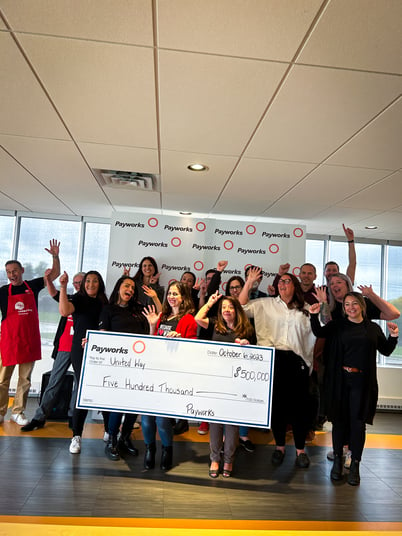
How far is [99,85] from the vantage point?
2322 millimetres

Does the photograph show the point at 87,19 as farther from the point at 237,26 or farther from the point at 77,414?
the point at 77,414

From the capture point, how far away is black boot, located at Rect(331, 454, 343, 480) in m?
3.28

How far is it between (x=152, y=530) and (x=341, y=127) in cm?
298

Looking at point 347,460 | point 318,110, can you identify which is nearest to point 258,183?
point 318,110

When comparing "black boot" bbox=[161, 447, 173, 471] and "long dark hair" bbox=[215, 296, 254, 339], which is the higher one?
"long dark hair" bbox=[215, 296, 254, 339]

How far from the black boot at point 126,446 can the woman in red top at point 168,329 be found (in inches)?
12.5

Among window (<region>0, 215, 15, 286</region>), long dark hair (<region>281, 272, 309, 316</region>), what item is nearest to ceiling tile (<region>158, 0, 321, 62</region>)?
long dark hair (<region>281, 272, 309, 316</region>)

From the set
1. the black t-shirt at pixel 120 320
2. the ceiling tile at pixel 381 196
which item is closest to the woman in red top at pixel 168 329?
the black t-shirt at pixel 120 320

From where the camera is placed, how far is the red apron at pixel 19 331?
4.21m

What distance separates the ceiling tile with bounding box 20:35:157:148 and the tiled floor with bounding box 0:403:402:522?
272 centimetres

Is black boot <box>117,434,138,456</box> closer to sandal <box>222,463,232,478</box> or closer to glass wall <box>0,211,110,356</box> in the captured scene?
sandal <box>222,463,232,478</box>

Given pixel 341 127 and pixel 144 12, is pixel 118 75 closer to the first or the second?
pixel 144 12

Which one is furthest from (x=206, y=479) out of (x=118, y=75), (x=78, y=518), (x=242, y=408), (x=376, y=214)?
(x=376, y=214)

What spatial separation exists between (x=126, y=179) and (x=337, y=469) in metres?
3.47
